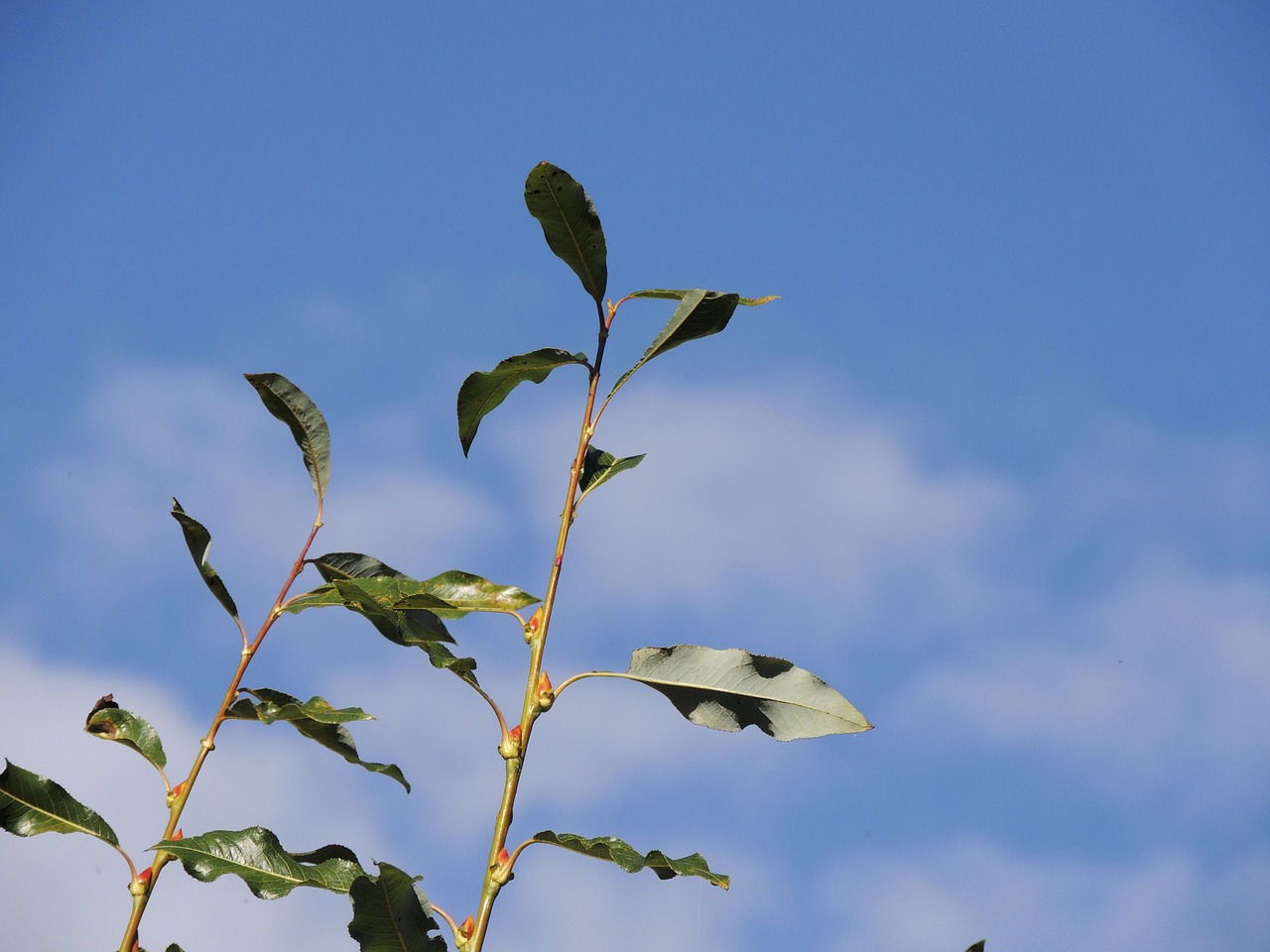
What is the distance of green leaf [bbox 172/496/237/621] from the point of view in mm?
2504

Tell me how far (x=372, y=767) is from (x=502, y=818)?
61 cm

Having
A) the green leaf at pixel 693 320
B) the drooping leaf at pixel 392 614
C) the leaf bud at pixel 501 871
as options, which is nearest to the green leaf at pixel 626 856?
the leaf bud at pixel 501 871

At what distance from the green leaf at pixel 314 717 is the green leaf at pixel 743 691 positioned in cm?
62

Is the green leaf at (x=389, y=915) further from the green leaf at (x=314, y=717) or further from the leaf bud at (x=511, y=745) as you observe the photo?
the green leaf at (x=314, y=717)

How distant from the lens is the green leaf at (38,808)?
7.22 ft

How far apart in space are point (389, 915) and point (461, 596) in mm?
771

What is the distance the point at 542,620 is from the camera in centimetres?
205

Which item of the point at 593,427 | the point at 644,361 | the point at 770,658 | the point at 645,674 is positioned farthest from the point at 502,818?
the point at 644,361

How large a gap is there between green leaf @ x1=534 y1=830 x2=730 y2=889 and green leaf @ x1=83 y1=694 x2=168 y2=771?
977mm

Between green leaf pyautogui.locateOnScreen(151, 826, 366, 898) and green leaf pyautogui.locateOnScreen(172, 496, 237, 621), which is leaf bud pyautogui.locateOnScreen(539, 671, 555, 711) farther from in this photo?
green leaf pyautogui.locateOnScreen(172, 496, 237, 621)

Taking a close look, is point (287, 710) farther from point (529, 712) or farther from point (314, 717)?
point (529, 712)

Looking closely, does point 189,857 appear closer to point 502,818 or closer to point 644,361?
point 502,818

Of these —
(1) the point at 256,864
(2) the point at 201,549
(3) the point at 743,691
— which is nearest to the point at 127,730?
(2) the point at 201,549

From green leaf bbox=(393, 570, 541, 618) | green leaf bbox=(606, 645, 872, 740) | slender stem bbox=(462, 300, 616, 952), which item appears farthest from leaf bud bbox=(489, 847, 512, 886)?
green leaf bbox=(393, 570, 541, 618)
